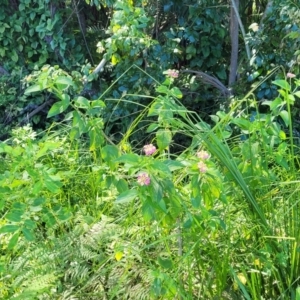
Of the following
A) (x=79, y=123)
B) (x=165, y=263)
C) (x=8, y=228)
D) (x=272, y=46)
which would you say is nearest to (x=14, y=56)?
(x=272, y=46)

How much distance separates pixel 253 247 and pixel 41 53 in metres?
3.16

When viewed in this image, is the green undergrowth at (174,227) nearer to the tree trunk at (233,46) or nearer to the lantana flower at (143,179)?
the lantana flower at (143,179)

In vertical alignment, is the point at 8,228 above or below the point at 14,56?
above

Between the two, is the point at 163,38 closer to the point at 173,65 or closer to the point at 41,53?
the point at 173,65

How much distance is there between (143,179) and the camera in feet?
4.87

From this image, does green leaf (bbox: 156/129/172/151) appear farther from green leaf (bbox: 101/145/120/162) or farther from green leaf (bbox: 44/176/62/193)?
green leaf (bbox: 44/176/62/193)

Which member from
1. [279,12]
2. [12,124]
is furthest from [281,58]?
[12,124]

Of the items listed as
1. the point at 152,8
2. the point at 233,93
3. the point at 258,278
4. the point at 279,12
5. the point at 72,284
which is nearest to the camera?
the point at 258,278

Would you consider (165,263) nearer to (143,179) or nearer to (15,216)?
(143,179)

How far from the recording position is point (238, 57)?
389 cm

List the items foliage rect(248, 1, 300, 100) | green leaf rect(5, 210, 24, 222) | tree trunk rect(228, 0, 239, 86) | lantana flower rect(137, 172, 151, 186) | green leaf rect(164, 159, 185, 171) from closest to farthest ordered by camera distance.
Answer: lantana flower rect(137, 172, 151, 186)
green leaf rect(164, 159, 185, 171)
green leaf rect(5, 210, 24, 222)
foliage rect(248, 1, 300, 100)
tree trunk rect(228, 0, 239, 86)

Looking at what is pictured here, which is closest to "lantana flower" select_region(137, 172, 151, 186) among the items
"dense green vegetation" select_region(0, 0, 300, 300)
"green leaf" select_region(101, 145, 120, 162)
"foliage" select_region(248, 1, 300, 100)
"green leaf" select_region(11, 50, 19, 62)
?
"dense green vegetation" select_region(0, 0, 300, 300)

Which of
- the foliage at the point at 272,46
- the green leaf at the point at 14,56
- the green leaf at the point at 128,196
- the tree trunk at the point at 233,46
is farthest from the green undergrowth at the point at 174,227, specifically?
the green leaf at the point at 14,56

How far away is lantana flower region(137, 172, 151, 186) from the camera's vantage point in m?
1.48
